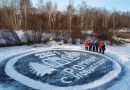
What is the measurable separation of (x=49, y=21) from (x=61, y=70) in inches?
1292

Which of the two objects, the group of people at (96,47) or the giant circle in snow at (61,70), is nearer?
the giant circle in snow at (61,70)

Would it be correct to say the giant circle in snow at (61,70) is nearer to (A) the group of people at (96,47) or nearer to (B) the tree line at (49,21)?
(A) the group of people at (96,47)

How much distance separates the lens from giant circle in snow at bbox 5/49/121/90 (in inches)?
427

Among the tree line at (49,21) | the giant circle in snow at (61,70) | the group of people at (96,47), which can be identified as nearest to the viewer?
the giant circle in snow at (61,70)

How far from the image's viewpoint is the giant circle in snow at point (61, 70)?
10854 millimetres

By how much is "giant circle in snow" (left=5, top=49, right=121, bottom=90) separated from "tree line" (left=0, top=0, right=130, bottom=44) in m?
7.74

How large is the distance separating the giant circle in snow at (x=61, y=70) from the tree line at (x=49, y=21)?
305 inches

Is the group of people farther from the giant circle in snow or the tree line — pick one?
the tree line

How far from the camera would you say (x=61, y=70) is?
43.6ft

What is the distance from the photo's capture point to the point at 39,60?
51.5 feet

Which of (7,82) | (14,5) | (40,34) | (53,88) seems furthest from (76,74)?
(14,5)

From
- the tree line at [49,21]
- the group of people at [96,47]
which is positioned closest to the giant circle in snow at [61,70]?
the group of people at [96,47]

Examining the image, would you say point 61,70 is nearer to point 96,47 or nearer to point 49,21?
point 96,47

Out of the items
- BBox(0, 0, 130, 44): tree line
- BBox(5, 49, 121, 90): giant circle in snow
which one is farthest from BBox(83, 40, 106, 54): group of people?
BBox(0, 0, 130, 44): tree line
